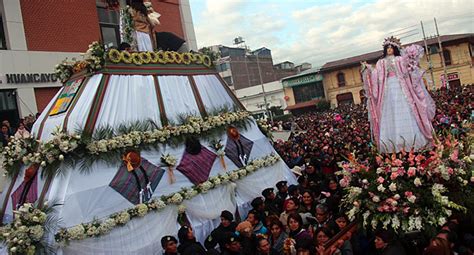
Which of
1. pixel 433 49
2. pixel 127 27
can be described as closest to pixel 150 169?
pixel 127 27

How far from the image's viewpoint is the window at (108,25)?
48.0 feet

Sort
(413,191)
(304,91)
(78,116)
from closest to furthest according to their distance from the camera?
(413,191)
(78,116)
(304,91)

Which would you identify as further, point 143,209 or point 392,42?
point 392,42

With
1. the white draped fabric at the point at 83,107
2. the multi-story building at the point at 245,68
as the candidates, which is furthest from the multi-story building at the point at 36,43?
the multi-story building at the point at 245,68

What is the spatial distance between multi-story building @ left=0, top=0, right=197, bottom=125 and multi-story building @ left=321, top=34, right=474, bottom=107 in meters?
29.6

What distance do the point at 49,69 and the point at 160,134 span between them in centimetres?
828

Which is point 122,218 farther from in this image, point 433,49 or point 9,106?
point 433,49

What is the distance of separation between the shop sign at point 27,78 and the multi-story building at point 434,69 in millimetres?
30844

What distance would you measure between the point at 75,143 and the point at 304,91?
41284 mm

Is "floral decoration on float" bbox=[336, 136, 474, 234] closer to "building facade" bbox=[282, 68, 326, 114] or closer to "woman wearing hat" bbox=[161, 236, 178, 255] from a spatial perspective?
"woman wearing hat" bbox=[161, 236, 178, 255]

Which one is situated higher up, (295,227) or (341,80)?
(341,80)

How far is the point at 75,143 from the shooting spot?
5164mm

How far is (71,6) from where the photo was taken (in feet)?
43.7

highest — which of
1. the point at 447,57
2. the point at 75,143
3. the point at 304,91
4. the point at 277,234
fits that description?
the point at 447,57
